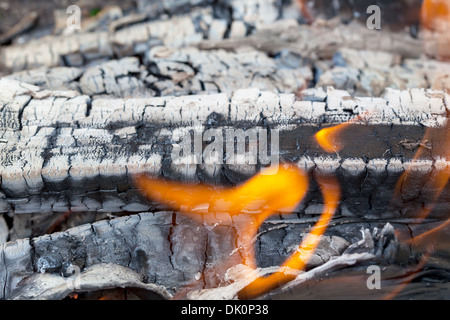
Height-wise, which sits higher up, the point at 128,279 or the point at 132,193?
the point at 132,193

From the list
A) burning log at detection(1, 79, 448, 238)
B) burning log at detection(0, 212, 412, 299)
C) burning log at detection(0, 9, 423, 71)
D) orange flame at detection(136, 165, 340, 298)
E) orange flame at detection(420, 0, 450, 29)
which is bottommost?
burning log at detection(0, 212, 412, 299)

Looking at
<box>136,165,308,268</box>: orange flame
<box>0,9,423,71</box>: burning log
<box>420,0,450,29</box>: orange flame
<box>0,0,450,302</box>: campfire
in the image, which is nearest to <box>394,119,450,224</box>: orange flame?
<box>0,0,450,302</box>: campfire

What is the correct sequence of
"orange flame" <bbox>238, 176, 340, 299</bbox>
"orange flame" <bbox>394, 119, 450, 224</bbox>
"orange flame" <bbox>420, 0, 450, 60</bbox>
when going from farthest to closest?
1. "orange flame" <bbox>420, 0, 450, 60</bbox>
2. "orange flame" <bbox>394, 119, 450, 224</bbox>
3. "orange flame" <bbox>238, 176, 340, 299</bbox>

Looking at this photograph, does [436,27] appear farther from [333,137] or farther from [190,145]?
[190,145]

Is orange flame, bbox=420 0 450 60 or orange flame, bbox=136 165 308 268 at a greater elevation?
orange flame, bbox=420 0 450 60

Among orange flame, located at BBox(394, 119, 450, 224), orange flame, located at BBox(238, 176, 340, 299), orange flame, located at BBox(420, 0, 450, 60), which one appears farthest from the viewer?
orange flame, located at BBox(420, 0, 450, 60)

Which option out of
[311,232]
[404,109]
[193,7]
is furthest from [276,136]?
[193,7]

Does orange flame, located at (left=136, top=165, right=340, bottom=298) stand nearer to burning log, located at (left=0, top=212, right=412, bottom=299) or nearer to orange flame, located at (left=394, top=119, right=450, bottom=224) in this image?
burning log, located at (left=0, top=212, right=412, bottom=299)

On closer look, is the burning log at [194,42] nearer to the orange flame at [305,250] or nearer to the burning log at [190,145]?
the burning log at [190,145]

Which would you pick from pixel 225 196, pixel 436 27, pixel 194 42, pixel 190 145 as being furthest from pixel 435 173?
pixel 194 42

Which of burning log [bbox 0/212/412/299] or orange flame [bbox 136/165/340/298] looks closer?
burning log [bbox 0/212/412/299]
